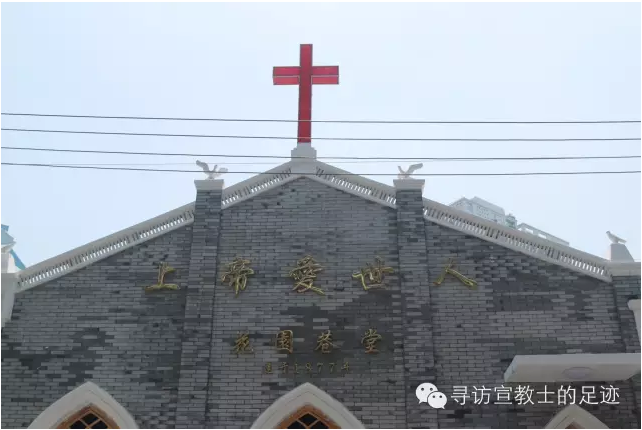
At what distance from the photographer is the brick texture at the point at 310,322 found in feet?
33.5

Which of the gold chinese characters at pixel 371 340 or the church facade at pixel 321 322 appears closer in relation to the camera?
the church facade at pixel 321 322

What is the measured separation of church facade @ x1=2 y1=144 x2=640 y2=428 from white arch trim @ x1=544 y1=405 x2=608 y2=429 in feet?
0.07

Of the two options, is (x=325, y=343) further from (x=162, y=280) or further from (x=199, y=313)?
(x=162, y=280)

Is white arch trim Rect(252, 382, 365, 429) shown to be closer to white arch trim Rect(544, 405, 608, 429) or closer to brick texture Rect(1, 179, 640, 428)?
brick texture Rect(1, 179, 640, 428)

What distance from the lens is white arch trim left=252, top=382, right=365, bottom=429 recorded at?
10.0m

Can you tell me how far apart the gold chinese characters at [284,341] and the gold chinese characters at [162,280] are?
173 cm

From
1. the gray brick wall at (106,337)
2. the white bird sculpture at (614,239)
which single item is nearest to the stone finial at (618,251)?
the white bird sculpture at (614,239)

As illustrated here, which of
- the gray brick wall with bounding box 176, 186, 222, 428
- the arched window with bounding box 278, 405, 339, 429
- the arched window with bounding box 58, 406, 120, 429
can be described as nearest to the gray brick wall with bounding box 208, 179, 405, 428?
the gray brick wall with bounding box 176, 186, 222, 428

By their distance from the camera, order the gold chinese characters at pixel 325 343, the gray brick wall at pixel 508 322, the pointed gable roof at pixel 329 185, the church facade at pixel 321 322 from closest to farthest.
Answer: the gray brick wall at pixel 508 322
the church facade at pixel 321 322
the gold chinese characters at pixel 325 343
the pointed gable roof at pixel 329 185

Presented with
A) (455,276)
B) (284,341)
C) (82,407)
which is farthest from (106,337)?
(455,276)

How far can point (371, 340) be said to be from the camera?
1048cm

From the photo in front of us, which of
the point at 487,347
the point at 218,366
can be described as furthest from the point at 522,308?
the point at 218,366

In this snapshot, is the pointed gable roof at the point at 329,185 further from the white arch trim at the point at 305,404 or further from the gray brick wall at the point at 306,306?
the white arch trim at the point at 305,404

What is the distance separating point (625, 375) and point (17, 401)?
8.16 metres
